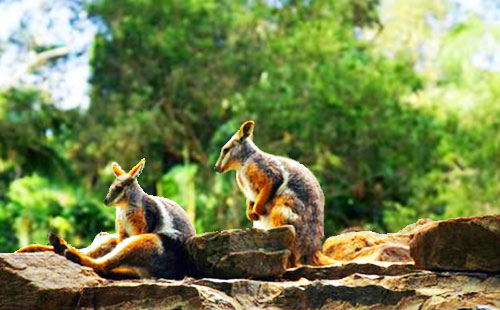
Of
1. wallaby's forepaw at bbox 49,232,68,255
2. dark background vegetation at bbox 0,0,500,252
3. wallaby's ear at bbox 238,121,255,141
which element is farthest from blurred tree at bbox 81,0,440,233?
wallaby's forepaw at bbox 49,232,68,255

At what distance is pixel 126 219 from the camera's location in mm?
7930

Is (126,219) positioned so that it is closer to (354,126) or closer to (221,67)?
(354,126)

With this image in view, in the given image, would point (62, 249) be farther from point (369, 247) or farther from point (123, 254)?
point (369, 247)

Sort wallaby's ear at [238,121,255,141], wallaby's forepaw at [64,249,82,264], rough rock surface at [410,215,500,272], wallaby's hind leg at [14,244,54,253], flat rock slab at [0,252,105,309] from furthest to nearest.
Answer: wallaby's ear at [238,121,255,141] < wallaby's hind leg at [14,244,54,253] < wallaby's forepaw at [64,249,82,264] < flat rock slab at [0,252,105,309] < rough rock surface at [410,215,500,272]

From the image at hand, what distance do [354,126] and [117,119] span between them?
830cm

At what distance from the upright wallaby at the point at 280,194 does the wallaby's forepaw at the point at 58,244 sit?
1.90 m

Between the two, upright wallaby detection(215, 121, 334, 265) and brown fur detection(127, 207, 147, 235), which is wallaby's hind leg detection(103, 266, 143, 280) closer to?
brown fur detection(127, 207, 147, 235)

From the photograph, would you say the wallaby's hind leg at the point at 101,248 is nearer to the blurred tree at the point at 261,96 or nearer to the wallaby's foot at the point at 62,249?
the wallaby's foot at the point at 62,249

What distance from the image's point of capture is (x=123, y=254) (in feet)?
25.0

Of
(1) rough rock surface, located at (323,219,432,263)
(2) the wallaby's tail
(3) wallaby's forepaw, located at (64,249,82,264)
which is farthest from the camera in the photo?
(1) rough rock surface, located at (323,219,432,263)

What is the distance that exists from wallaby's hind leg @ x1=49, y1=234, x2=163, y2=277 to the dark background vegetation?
1669 centimetres

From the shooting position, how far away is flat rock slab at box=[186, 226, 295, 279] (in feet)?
25.2

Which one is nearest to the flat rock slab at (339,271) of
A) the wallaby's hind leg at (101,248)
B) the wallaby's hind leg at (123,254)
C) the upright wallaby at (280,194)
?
the upright wallaby at (280,194)

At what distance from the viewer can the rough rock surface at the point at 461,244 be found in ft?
23.0
